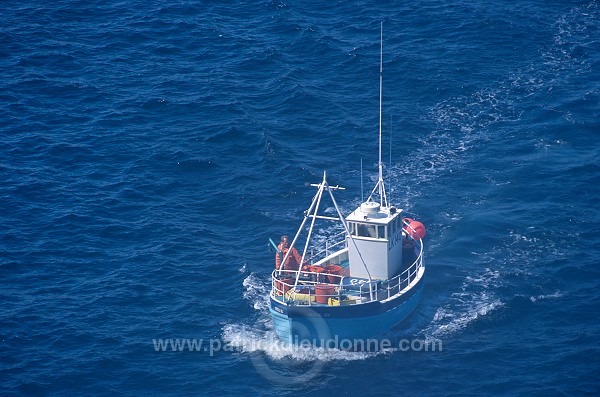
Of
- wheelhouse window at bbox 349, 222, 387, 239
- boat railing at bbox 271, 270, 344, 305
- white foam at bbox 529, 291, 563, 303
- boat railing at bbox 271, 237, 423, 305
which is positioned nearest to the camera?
boat railing at bbox 271, 270, 344, 305

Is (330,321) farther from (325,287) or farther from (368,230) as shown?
(368,230)

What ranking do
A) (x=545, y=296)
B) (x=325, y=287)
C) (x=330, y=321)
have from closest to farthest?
1. (x=330, y=321)
2. (x=325, y=287)
3. (x=545, y=296)

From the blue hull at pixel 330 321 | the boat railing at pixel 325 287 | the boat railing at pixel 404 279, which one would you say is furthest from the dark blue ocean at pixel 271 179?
the boat railing at pixel 325 287

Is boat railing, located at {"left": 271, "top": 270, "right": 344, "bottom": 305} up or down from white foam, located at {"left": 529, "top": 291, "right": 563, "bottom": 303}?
up

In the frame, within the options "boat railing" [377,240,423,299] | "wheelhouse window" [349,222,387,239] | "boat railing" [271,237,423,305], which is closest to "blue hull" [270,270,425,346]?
"boat railing" [271,237,423,305]

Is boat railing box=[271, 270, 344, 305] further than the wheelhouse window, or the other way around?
the wheelhouse window

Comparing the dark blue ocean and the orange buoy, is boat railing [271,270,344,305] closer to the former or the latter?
the dark blue ocean

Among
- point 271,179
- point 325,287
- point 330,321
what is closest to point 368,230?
point 325,287
